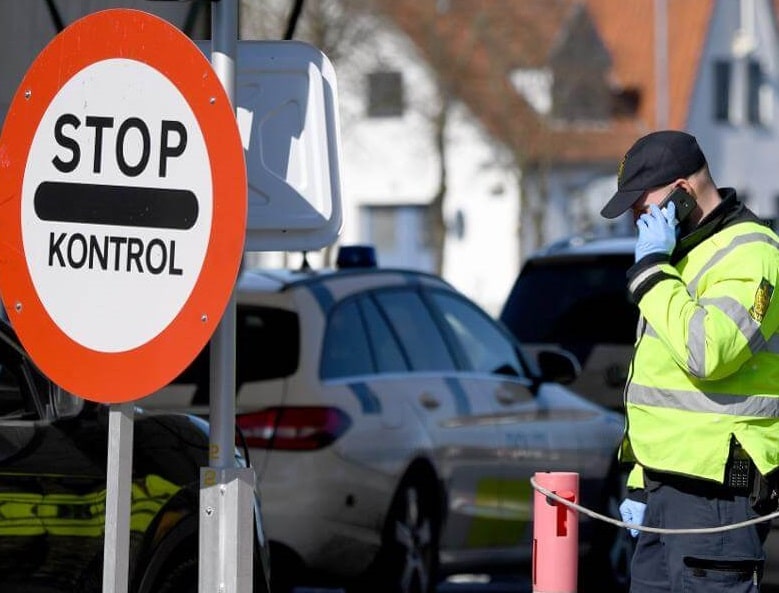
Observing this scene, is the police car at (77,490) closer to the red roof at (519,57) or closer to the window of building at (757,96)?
the red roof at (519,57)

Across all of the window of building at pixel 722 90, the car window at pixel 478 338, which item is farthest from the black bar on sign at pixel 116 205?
the window of building at pixel 722 90

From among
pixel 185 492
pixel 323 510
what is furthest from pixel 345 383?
pixel 185 492

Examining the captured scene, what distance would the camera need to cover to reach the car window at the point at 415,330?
9.26m

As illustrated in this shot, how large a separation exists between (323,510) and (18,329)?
163 inches

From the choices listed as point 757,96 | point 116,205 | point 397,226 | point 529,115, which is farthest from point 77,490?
point 757,96

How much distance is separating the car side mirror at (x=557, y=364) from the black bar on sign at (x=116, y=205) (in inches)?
244

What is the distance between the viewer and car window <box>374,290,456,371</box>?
9.26m

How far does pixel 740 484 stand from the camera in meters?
5.00

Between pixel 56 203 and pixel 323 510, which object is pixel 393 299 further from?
pixel 56 203

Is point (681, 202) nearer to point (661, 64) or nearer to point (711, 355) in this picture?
point (711, 355)

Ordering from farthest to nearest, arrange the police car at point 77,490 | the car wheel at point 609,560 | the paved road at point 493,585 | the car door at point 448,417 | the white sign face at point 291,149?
1. the car wheel at point 609,560
2. the paved road at point 493,585
3. the car door at point 448,417
4. the police car at point 77,490
5. the white sign face at point 291,149

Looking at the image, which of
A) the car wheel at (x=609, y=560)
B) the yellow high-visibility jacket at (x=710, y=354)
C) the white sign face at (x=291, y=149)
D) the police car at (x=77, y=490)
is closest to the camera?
the white sign face at (x=291, y=149)

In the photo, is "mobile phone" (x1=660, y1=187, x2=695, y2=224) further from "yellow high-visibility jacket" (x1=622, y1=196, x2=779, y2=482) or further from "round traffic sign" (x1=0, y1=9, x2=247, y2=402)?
"round traffic sign" (x1=0, y1=9, x2=247, y2=402)

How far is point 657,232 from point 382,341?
4100 millimetres
